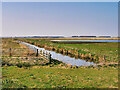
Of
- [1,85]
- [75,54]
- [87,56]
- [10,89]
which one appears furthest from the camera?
[75,54]

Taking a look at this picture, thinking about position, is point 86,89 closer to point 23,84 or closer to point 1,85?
point 23,84

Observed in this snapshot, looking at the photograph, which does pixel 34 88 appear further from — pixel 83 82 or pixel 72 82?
pixel 83 82

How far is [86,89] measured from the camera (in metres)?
12.7

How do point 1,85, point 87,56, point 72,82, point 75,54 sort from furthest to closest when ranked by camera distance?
point 75,54, point 87,56, point 72,82, point 1,85

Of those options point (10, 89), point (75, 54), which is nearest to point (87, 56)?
point (75, 54)

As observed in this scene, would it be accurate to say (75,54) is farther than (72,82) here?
Yes

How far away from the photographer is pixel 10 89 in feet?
41.0

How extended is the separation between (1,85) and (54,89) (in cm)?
512

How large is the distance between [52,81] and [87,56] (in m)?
22.3

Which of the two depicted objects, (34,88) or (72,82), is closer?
(34,88)

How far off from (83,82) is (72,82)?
1137 millimetres

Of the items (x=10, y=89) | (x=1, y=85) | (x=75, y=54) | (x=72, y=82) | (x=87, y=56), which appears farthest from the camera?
(x=75, y=54)

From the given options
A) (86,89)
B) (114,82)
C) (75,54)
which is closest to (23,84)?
(86,89)

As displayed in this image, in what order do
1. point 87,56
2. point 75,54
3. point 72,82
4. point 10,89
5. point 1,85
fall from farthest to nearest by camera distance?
point 75,54 < point 87,56 < point 72,82 < point 1,85 < point 10,89
